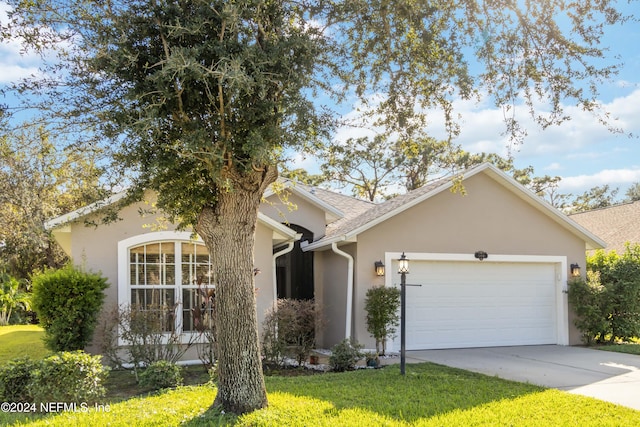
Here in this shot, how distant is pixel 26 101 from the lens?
629cm

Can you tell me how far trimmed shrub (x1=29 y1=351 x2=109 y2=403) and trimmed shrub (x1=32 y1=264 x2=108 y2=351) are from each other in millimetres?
2533

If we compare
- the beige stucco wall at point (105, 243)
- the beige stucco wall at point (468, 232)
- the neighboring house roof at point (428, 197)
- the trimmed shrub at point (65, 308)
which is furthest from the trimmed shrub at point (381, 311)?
the trimmed shrub at point (65, 308)

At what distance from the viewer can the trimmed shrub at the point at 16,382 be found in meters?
7.69

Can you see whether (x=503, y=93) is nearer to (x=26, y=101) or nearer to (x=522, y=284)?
(x=26, y=101)

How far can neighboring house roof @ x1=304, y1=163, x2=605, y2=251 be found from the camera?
502 inches

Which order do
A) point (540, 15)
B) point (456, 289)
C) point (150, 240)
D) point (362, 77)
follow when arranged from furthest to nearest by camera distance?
point (456, 289) → point (150, 240) → point (362, 77) → point (540, 15)

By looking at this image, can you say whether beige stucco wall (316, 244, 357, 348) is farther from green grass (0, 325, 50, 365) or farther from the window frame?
green grass (0, 325, 50, 365)

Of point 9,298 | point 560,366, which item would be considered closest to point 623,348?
point 560,366

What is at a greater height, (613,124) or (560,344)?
(613,124)

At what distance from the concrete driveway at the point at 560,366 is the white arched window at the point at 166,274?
15.8ft

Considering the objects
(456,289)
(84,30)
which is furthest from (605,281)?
(84,30)

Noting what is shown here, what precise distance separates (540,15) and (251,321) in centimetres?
572

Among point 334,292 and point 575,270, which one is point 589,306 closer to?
point 575,270

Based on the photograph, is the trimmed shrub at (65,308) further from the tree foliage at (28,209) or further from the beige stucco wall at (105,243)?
the tree foliage at (28,209)
